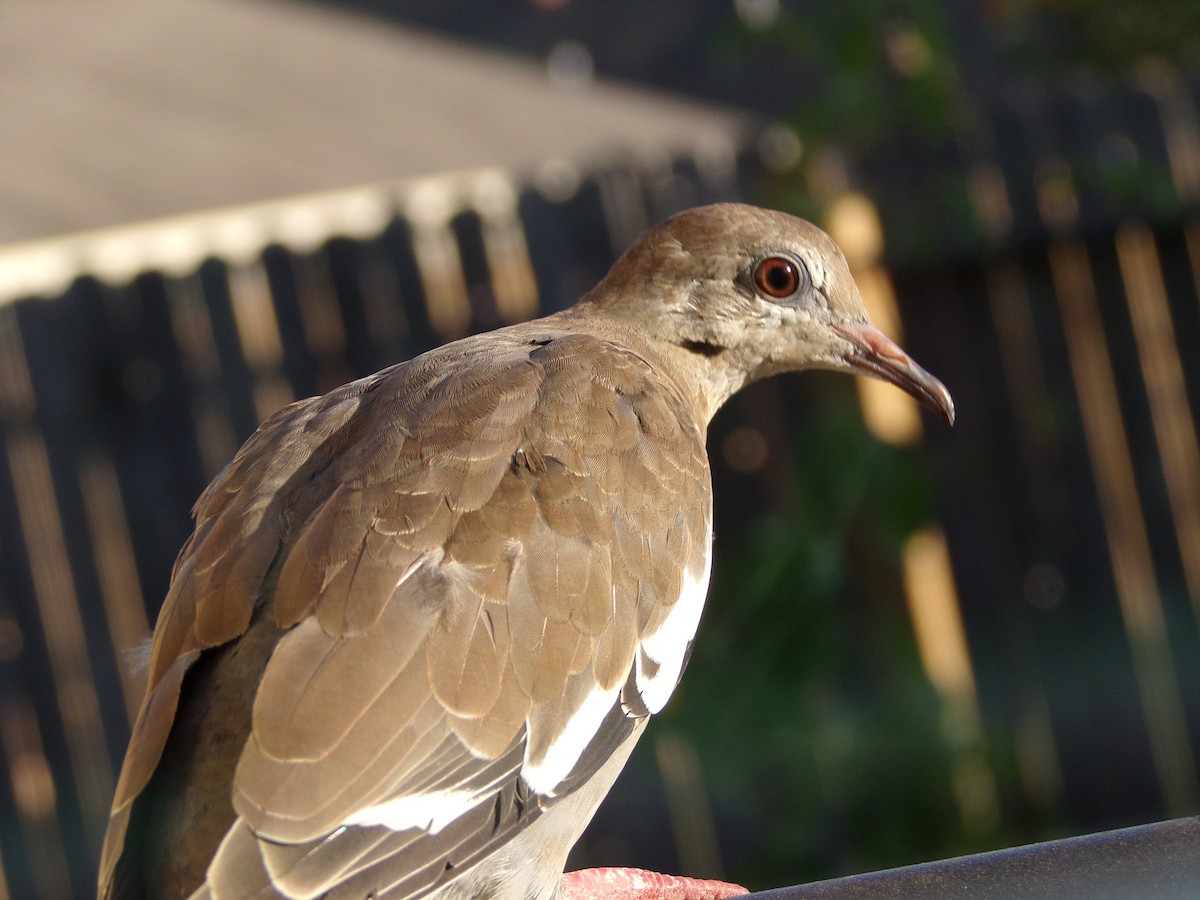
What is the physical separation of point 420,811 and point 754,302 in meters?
1.73

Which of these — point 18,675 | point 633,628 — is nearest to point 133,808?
point 633,628

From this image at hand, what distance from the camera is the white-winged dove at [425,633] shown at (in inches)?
84.4

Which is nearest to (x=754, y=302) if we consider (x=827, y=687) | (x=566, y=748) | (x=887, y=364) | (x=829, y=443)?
(x=887, y=364)

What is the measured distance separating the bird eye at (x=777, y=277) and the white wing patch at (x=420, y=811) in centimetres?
165

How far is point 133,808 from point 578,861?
457 centimetres

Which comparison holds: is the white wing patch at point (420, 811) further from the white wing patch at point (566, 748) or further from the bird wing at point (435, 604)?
the white wing patch at point (566, 748)

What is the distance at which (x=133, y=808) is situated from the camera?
222 cm

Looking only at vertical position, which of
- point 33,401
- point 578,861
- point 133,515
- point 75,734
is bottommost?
point 578,861

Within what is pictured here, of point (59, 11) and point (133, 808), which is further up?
point (59, 11)

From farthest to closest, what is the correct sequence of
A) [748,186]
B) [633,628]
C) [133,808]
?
[748,186], [633,628], [133,808]

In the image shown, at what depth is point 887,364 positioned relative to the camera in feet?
11.5

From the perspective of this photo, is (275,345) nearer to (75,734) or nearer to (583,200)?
(583,200)

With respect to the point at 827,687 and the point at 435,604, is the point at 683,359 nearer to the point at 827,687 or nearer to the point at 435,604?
the point at 435,604

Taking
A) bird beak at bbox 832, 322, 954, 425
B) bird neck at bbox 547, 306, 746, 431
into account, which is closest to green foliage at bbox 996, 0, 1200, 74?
bird beak at bbox 832, 322, 954, 425
